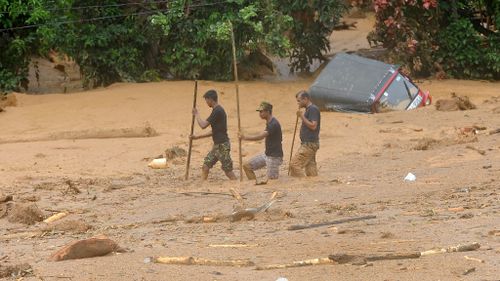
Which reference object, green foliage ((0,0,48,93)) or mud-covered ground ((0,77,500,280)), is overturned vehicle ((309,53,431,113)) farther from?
green foliage ((0,0,48,93))

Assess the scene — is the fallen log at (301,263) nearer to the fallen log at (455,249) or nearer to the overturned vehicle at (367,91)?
the fallen log at (455,249)

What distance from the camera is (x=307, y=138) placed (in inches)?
569

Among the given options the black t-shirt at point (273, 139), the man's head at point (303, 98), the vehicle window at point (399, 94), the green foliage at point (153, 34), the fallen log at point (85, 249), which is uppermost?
the fallen log at point (85, 249)

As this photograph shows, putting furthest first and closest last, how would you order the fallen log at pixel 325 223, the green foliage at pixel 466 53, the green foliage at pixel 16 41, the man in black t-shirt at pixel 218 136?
the green foliage at pixel 466 53, the green foliage at pixel 16 41, the man in black t-shirt at pixel 218 136, the fallen log at pixel 325 223

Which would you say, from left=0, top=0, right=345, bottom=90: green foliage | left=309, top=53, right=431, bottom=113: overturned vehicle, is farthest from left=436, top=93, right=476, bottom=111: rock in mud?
left=0, top=0, right=345, bottom=90: green foliage

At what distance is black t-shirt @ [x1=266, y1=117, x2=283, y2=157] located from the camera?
14.3 m

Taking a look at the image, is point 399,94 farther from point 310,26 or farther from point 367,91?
point 310,26

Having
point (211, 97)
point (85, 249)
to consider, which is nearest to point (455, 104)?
point (211, 97)

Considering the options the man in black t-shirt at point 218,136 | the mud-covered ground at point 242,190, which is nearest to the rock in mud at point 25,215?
the mud-covered ground at point 242,190

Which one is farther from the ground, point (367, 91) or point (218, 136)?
point (218, 136)

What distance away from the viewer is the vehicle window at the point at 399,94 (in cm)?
2102

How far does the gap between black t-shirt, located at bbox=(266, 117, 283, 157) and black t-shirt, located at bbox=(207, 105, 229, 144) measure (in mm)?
667

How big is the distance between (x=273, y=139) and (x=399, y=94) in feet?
24.2

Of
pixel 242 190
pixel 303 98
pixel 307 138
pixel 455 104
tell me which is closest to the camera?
pixel 242 190
